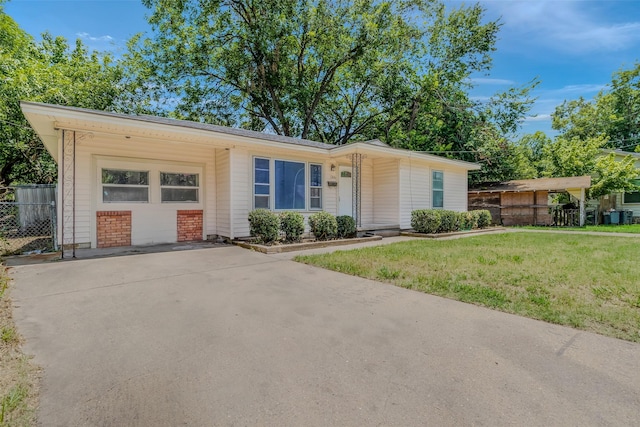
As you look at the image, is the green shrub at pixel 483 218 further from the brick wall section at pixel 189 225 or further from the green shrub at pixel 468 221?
the brick wall section at pixel 189 225

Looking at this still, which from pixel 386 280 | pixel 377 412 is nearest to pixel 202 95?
pixel 386 280

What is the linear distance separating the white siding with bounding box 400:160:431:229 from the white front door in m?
1.95

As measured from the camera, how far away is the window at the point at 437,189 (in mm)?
13109

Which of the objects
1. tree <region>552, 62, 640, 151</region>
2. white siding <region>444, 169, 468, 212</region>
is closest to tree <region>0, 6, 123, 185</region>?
white siding <region>444, 169, 468, 212</region>

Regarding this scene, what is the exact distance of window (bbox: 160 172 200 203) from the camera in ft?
28.7

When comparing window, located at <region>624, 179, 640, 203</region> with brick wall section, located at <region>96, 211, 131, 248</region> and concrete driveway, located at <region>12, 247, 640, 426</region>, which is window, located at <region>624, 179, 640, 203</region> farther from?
brick wall section, located at <region>96, 211, 131, 248</region>

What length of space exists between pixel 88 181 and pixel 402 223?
995 centimetres


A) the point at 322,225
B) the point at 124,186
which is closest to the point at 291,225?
the point at 322,225

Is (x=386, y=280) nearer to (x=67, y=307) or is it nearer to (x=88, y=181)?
(x=67, y=307)

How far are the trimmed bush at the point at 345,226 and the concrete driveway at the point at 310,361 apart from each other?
5.22 meters

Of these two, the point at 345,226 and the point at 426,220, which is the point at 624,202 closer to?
the point at 426,220

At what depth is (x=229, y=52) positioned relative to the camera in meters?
19.5

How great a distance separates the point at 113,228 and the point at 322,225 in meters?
5.55

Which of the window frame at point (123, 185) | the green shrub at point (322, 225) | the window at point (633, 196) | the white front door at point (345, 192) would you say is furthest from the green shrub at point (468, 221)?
the window at point (633, 196)
